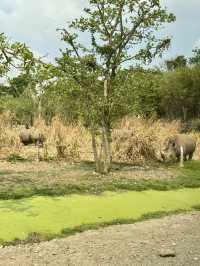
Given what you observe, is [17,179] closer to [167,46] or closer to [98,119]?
[98,119]

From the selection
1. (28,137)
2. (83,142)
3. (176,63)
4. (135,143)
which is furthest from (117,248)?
(176,63)

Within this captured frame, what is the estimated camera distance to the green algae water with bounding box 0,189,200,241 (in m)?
7.53

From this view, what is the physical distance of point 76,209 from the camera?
868 cm

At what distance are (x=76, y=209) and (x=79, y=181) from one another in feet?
8.82

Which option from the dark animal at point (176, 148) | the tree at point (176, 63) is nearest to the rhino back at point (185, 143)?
the dark animal at point (176, 148)

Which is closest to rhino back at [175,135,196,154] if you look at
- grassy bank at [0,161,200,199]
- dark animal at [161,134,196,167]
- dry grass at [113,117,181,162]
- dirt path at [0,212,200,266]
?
dark animal at [161,134,196,167]

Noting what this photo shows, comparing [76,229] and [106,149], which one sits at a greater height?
[106,149]

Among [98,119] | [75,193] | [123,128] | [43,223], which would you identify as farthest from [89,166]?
A: [43,223]

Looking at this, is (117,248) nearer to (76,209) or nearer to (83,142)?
(76,209)

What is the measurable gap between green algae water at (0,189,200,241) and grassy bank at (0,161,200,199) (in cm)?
37

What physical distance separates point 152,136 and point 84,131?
2.44 m

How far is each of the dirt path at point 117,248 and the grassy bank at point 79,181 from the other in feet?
7.51

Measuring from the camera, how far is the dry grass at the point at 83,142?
16.8 m

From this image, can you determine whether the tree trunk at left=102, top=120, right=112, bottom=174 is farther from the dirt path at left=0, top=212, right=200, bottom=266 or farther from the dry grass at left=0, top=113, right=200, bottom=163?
the dirt path at left=0, top=212, right=200, bottom=266
